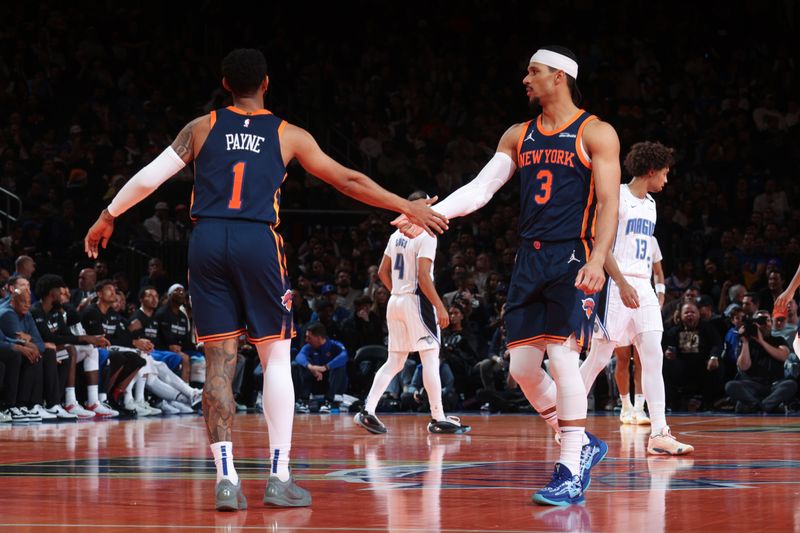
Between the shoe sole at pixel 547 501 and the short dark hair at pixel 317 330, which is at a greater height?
the short dark hair at pixel 317 330

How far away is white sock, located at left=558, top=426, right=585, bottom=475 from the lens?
5992mm

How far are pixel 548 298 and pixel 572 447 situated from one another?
30.1 inches

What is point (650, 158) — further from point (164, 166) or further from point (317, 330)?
point (317, 330)

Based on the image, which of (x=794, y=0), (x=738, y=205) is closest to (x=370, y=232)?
(x=738, y=205)

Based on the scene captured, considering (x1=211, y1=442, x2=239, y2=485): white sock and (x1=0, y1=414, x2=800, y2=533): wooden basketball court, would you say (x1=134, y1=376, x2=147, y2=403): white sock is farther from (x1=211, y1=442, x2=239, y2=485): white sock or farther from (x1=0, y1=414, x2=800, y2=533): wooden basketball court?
(x1=211, y1=442, x2=239, y2=485): white sock

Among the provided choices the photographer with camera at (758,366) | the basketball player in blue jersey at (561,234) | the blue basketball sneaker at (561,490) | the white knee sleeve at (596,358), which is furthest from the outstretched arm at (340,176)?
the photographer with camera at (758,366)

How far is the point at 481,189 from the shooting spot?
6.44 metres

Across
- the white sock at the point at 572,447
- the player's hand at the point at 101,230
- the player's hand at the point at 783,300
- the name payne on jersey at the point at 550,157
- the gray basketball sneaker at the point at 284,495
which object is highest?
the name payne on jersey at the point at 550,157

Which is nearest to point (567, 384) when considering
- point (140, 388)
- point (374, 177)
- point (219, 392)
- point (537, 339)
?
point (537, 339)

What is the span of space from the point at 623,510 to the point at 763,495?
3.38 feet

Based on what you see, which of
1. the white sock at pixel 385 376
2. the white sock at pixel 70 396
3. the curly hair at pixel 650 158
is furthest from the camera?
the white sock at pixel 70 396

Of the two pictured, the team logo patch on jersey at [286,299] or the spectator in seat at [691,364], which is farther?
the spectator in seat at [691,364]

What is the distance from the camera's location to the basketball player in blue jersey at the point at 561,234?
6.05 meters

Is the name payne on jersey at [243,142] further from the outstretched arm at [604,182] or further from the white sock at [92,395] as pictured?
the white sock at [92,395]
